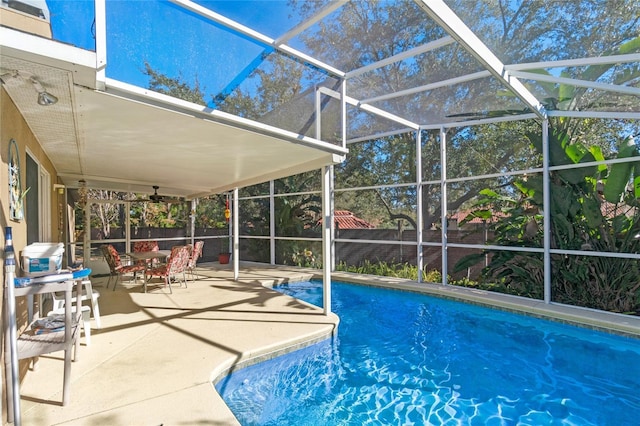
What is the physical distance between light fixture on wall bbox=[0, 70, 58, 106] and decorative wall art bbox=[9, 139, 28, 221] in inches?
21.6

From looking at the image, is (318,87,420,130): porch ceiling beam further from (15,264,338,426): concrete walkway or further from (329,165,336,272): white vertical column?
(15,264,338,426): concrete walkway

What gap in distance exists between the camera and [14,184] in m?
3.05

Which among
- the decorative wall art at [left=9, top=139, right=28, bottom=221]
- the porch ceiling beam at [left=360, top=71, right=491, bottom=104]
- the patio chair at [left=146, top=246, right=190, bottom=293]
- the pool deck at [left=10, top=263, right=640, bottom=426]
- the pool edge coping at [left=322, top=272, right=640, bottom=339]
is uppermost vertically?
the porch ceiling beam at [left=360, top=71, right=491, bottom=104]

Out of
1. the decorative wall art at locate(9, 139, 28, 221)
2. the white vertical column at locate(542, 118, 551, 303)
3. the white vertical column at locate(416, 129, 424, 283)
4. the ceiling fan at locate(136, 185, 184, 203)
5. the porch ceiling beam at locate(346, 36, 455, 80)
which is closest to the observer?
the decorative wall art at locate(9, 139, 28, 221)

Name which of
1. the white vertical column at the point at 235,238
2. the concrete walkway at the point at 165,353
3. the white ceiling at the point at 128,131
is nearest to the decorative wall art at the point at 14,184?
the white ceiling at the point at 128,131

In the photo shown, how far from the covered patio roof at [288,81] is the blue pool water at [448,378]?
2838mm

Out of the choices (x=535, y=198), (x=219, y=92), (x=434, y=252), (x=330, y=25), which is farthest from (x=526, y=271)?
Result: (x=219, y=92)

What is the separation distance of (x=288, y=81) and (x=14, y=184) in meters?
3.20

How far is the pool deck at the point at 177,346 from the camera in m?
2.81

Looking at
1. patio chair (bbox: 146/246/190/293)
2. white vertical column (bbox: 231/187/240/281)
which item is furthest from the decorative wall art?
white vertical column (bbox: 231/187/240/281)

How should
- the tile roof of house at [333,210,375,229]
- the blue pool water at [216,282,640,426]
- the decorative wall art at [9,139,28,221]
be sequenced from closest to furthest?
the decorative wall art at [9,139,28,221] → the blue pool water at [216,282,640,426] → the tile roof of house at [333,210,375,229]

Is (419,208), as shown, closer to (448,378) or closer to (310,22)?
(448,378)

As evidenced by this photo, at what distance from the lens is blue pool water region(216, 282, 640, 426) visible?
10.9 feet

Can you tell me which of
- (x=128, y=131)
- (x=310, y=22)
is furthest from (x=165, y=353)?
(x=310, y=22)
